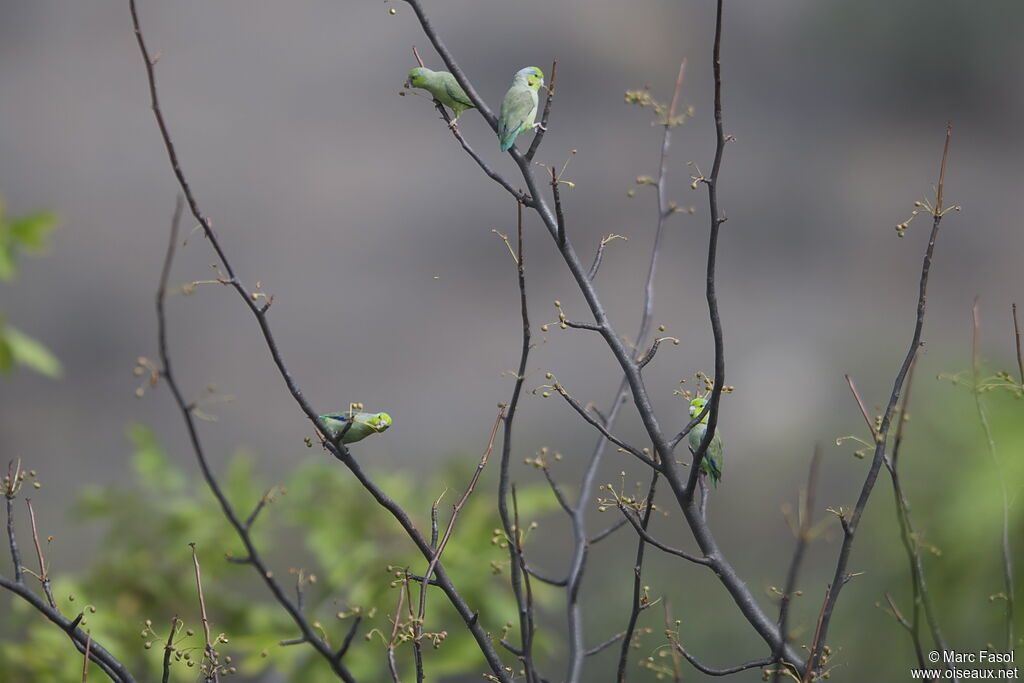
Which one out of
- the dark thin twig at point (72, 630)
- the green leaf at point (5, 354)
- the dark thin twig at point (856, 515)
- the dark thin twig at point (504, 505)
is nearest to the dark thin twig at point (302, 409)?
the dark thin twig at point (504, 505)

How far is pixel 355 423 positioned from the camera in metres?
0.88

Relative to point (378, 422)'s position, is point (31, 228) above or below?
above

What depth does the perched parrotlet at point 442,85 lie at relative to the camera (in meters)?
0.97

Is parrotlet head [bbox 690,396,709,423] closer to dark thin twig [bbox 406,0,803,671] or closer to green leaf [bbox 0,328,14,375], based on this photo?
dark thin twig [bbox 406,0,803,671]

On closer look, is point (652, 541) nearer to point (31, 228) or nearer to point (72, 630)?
point (72, 630)

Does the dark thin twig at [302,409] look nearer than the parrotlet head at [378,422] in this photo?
Yes

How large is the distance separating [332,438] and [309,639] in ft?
0.51

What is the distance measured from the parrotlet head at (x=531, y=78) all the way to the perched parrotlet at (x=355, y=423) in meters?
0.36

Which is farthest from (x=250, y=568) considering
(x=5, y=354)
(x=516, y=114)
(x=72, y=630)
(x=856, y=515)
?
(x=856, y=515)

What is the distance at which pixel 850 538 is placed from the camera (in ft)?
2.54

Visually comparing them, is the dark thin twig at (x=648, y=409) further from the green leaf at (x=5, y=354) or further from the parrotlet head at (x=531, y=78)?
the green leaf at (x=5, y=354)

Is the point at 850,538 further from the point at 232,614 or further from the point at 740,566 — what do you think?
the point at 740,566

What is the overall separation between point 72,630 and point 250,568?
3.42ft

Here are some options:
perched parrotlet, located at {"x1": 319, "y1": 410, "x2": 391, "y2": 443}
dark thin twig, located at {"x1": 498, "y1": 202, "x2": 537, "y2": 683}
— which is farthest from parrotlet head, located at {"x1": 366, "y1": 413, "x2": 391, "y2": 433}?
dark thin twig, located at {"x1": 498, "y1": 202, "x2": 537, "y2": 683}
